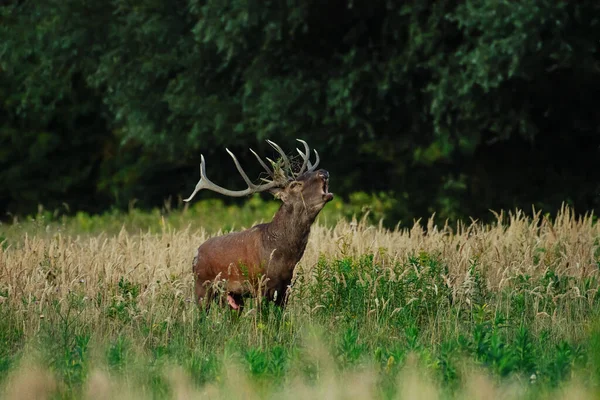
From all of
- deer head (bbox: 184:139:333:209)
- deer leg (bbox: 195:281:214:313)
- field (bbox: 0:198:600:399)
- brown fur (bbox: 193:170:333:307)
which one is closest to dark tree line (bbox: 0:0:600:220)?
field (bbox: 0:198:600:399)

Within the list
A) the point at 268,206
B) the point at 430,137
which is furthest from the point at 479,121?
the point at 268,206

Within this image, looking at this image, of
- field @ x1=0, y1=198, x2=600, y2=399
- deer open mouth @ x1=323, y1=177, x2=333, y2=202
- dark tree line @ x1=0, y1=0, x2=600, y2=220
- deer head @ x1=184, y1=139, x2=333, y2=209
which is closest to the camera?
field @ x1=0, y1=198, x2=600, y2=399

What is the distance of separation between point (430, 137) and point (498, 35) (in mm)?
3711

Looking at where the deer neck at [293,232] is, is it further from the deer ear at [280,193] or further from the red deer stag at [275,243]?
the deer ear at [280,193]

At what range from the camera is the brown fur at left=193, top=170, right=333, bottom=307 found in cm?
902

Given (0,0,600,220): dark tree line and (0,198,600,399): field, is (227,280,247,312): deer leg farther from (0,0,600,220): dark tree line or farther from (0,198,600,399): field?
(0,0,600,220): dark tree line

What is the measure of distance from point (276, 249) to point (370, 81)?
1108cm

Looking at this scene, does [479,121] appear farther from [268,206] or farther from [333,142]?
[268,206]

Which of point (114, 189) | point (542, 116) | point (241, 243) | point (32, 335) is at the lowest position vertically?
point (114, 189)

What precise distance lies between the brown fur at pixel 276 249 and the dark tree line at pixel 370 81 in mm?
8530

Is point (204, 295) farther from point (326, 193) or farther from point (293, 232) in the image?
point (326, 193)

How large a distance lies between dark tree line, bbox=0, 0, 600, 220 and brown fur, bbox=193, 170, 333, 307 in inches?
336

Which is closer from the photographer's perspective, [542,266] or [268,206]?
[542,266]

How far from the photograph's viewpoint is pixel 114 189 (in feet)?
92.2
